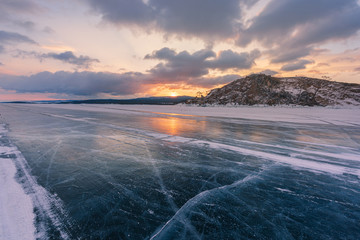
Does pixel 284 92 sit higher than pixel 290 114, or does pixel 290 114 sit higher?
pixel 284 92

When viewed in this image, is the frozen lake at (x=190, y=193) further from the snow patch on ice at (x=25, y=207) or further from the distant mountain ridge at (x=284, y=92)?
the distant mountain ridge at (x=284, y=92)

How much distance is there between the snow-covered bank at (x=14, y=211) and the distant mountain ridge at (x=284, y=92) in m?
66.9

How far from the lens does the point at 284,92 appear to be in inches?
2559

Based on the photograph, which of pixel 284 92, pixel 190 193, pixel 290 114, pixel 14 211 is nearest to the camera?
pixel 14 211

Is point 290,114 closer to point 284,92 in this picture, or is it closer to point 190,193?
point 190,193

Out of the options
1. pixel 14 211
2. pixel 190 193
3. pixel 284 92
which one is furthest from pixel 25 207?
pixel 284 92

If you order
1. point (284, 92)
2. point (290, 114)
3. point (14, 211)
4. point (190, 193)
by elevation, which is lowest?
point (14, 211)

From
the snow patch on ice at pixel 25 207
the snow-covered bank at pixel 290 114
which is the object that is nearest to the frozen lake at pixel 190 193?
the snow patch on ice at pixel 25 207

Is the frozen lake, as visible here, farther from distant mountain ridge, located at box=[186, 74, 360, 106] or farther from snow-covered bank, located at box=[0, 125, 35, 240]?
distant mountain ridge, located at box=[186, 74, 360, 106]

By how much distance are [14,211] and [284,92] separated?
7764 centimetres

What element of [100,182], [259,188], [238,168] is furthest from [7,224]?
[238,168]

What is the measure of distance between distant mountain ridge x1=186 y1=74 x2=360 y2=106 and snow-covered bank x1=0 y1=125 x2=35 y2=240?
66.9 meters

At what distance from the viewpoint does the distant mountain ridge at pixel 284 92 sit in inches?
2314

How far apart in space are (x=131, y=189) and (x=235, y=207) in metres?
1.77
